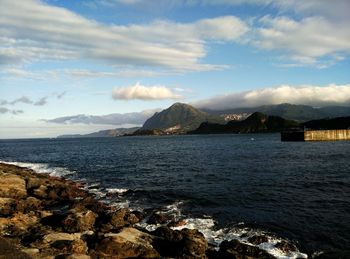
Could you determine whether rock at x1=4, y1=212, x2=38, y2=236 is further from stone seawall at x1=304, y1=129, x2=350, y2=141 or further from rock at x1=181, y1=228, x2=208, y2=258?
stone seawall at x1=304, y1=129, x2=350, y2=141

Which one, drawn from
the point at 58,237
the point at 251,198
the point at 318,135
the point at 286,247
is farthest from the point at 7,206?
the point at 318,135

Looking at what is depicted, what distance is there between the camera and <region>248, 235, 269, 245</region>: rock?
28.2m

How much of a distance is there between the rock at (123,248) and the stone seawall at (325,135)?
16599cm

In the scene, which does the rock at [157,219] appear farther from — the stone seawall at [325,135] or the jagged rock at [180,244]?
the stone seawall at [325,135]

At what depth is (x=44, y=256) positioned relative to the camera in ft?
69.4

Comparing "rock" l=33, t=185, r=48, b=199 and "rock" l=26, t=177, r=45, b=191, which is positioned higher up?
"rock" l=26, t=177, r=45, b=191

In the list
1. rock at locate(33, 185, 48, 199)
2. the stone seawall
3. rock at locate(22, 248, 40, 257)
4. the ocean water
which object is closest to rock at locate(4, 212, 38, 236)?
rock at locate(22, 248, 40, 257)

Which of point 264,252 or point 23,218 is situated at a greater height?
point 23,218

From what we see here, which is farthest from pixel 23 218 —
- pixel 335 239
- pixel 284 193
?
pixel 284 193

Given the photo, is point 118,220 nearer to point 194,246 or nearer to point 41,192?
point 194,246

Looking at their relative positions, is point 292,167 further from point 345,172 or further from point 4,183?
point 4,183

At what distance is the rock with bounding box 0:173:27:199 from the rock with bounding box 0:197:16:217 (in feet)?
12.9

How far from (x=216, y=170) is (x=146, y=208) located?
34.3m

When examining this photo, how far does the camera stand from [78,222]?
1121 inches
